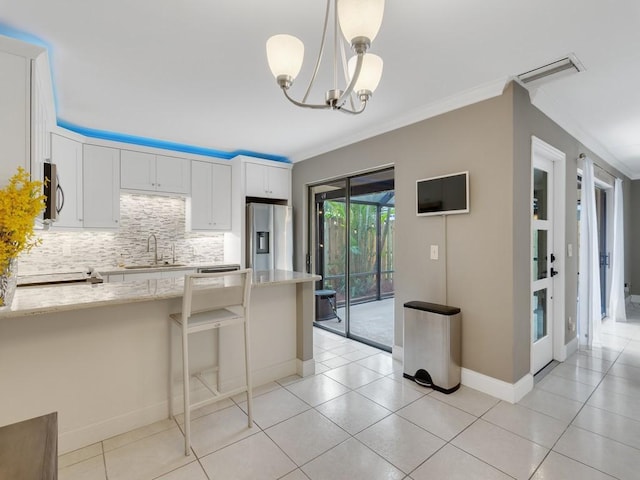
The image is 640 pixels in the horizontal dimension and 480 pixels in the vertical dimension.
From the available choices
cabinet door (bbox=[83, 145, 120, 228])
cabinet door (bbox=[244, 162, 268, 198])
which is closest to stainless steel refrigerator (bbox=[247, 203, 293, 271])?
cabinet door (bbox=[244, 162, 268, 198])

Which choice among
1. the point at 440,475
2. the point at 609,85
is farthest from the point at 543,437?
the point at 609,85

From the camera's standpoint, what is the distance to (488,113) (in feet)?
8.65

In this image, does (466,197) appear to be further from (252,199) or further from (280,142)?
(252,199)

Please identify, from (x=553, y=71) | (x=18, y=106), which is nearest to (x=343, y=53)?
(x=553, y=71)

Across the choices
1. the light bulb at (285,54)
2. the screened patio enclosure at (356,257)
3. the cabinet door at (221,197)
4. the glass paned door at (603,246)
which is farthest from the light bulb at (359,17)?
the glass paned door at (603,246)

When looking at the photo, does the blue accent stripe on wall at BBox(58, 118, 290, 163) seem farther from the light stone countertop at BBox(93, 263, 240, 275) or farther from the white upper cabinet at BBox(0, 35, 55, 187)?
the white upper cabinet at BBox(0, 35, 55, 187)

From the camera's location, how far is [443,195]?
114 inches

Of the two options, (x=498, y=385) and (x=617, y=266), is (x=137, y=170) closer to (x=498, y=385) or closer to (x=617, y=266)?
(x=498, y=385)

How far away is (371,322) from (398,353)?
1142 mm

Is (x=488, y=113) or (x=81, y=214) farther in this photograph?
(x=81, y=214)

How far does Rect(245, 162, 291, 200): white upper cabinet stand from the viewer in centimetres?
461

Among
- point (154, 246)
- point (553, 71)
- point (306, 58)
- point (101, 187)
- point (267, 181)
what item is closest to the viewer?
point (306, 58)

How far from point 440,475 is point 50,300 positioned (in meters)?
2.35

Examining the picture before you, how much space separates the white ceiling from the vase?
56.1 inches
